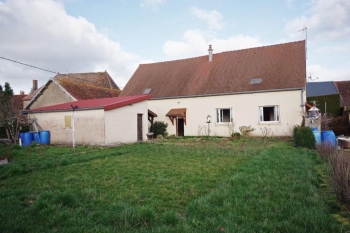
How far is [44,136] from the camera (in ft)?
51.4

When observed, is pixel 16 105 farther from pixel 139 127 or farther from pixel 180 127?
pixel 180 127

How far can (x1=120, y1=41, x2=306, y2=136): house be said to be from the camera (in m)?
17.0

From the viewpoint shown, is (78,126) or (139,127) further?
(139,127)

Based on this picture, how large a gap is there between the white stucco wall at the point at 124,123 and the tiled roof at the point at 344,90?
26.3 m

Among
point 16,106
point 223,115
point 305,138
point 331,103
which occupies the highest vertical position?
point 16,106

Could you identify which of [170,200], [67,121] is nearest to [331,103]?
[67,121]

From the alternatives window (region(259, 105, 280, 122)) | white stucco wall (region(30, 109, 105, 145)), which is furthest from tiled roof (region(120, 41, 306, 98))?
A: white stucco wall (region(30, 109, 105, 145))

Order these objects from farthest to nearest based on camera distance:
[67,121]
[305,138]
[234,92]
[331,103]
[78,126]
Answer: [331,103] < [234,92] < [67,121] < [78,126] < [305,138]

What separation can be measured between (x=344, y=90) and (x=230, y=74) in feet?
72.8

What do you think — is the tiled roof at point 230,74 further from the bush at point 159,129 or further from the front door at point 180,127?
the bush at point 159,129

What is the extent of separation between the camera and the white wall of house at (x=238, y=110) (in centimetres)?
1678

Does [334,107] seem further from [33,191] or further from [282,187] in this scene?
[33,191]

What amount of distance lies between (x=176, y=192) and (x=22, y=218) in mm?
2511

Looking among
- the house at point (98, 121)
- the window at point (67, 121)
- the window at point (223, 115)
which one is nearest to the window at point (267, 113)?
the window at point (223, 115)
